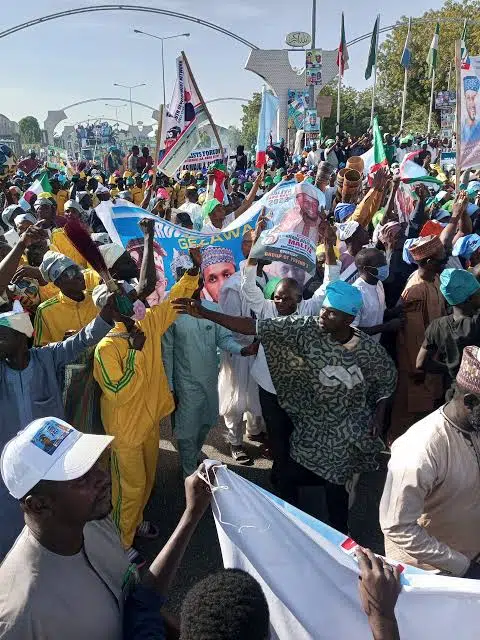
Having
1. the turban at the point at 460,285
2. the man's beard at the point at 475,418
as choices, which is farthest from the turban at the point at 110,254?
the man's beard at the point at 475,418

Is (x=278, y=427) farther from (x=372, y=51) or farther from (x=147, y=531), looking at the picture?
(x=372, y=51)

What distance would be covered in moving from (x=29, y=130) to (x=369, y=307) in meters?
142

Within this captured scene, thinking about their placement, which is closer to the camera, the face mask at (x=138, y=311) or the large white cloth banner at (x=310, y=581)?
the large white cloth banner at (x=310, y=581)

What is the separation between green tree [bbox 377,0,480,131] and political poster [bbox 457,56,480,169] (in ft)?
119

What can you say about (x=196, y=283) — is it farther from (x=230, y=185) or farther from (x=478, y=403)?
(x=230, y=185)

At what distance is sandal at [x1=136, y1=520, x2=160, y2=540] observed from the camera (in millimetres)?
3824

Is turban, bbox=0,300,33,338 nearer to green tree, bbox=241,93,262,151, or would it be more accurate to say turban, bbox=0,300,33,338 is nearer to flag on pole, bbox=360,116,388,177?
flag on pole, bbox=360,116,388,177

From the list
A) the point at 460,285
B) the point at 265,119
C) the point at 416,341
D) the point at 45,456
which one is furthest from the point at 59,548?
the point at 265,119

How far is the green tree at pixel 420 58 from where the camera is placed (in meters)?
40.0

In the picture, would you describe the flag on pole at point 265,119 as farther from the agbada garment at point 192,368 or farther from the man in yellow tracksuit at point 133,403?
the man in yellow tracksuit at point 133,403

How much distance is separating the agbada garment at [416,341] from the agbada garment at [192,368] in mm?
1398

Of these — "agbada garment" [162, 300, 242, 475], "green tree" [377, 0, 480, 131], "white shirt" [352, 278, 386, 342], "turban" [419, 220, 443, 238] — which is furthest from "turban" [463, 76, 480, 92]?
"green tree" [377, 0, 480, 131]

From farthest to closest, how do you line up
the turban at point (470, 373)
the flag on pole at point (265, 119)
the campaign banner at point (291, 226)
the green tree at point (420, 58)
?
the green tree at point (420, 58)
the flag on pole at point (265, 119)
the campaign banner at point (291, 226)
the turban at point (470, 373)

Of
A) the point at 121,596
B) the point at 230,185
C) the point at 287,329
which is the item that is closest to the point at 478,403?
the point at 287,329
